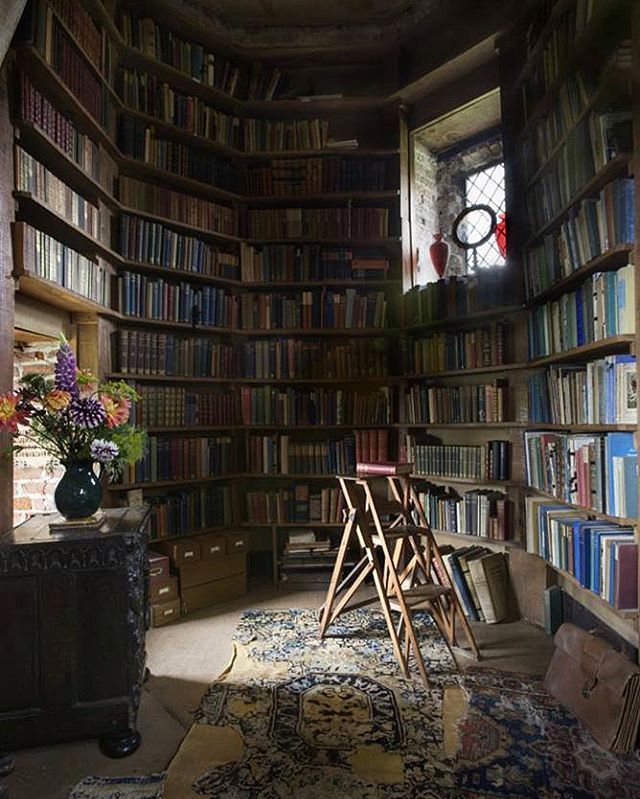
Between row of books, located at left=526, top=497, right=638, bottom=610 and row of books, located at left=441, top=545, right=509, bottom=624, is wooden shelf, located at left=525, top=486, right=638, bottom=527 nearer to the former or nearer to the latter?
row of books, located at left=526, top=497, right=638, bottom=610

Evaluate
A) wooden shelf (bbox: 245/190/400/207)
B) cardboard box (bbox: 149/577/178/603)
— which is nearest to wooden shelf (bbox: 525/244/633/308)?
wooden shelf (bbox: 245/190/400/207)

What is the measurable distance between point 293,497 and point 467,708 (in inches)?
74.4

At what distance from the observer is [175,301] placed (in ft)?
11.5

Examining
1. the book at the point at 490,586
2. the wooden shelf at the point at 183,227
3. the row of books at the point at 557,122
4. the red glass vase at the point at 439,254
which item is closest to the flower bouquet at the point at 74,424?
the wooden shelf at the point at 183,227

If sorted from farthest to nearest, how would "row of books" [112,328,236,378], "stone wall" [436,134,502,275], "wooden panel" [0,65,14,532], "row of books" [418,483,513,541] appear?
"stone wall" [436,134,502,275] → "row of books" [112,328,236,378] → "row of books" [418,483,513,541] → "wooden panel" [0,65,14,532]

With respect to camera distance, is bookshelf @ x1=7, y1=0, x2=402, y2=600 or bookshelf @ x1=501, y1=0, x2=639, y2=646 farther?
bookshelf @ x1=7, y1=0, x2=402, y2=600

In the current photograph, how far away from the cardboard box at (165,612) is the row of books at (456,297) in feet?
7.45

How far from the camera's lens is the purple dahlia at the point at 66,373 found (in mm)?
2051

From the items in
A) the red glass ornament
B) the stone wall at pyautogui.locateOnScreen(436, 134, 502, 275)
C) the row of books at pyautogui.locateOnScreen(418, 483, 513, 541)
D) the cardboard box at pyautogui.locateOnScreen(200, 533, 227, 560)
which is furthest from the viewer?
the stone wall at pyautogui.locateOnScreen(436, 134, 502, 275)

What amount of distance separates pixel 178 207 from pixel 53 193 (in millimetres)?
1104

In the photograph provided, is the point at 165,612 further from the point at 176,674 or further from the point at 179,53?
the point at 179,53

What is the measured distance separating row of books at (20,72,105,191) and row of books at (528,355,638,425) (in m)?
2.48

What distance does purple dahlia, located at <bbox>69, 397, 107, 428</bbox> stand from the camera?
2.04 meters

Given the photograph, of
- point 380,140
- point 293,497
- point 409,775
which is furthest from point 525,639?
point 380,140
